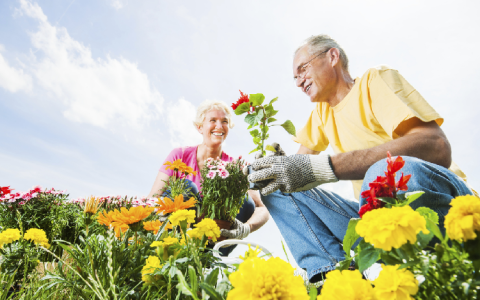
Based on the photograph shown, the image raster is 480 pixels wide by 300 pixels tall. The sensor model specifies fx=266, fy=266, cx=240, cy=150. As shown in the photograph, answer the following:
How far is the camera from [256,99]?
150 cm

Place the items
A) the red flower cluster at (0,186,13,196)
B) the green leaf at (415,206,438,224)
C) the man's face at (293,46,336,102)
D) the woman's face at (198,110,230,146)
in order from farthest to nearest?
the woman's face at (198,110,230,146)
the red flower cluster at (0,186,13,196)
the man's face at (293,46,336,102)
the green leaf at (415,206,438,224)

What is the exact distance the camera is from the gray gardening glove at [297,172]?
4.42ft

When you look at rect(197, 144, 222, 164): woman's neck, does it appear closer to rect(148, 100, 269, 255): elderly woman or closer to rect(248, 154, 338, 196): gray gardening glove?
rect(148, 100, 269, 255): elderly woman

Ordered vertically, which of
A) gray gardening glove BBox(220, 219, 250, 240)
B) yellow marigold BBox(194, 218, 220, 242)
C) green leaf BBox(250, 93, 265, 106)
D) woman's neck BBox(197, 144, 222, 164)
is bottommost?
yellow marigold BBox(194, 218, 220, 242)

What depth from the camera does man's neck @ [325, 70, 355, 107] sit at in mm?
2070

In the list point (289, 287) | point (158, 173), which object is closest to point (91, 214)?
point (289, 287)

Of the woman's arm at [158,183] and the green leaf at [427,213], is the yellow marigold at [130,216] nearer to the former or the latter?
the green leaf at [427,213]

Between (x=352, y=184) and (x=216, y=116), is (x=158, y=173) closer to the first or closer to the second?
(x=216, y=116)

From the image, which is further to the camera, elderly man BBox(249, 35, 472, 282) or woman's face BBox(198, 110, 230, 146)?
woman's face BBox(198, 110, 230, 146)

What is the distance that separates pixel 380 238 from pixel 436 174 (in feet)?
3.10

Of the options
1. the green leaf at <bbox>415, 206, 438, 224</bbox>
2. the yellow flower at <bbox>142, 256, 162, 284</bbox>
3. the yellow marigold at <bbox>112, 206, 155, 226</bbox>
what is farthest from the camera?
the yellow marigold at <bbox>112, 206, 155, 226</bbox>

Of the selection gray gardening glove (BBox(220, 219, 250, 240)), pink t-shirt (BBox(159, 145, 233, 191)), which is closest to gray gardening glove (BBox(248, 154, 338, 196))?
gray gardening glove (BBox(220, 219, 250, 240))

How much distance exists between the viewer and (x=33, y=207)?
8.36 feet

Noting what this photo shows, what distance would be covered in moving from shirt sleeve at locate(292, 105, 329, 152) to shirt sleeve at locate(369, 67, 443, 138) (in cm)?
63
